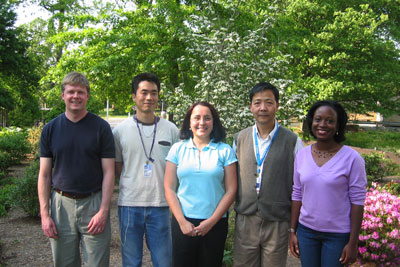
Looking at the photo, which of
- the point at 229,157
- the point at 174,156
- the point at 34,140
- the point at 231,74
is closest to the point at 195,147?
the point at 174,156

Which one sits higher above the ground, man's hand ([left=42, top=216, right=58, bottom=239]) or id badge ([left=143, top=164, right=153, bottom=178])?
id badge ([left=143, top=164, right=153, bottom=178])

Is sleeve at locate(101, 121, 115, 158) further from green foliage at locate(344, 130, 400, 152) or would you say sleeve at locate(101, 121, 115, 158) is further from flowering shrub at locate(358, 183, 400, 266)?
green foliage at locate(344, 130, 400, 152)

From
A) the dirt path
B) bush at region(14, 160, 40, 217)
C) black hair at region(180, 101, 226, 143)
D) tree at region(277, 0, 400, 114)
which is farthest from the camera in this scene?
tree at region(277, 0, 400, 114)

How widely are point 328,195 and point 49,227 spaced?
2.25 m

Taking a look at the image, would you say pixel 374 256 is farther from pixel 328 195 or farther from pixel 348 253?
pixel 328 195

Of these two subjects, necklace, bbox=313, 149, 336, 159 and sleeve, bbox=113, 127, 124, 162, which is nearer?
necklace, bbox=313, 149, 336, 159

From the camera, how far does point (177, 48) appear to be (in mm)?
10148

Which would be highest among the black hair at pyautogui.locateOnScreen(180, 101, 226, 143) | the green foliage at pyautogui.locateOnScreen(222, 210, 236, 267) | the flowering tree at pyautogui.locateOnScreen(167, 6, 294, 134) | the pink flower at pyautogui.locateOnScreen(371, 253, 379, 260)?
the flowering tree at pyautogui.locateOnScreen(167, 6, 294, 134)

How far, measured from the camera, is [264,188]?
9.15 ft

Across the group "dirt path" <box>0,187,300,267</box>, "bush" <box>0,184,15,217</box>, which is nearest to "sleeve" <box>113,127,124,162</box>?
"dirt path" <box>0,187,300,267</box>

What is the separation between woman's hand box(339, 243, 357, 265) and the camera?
8.07 feet

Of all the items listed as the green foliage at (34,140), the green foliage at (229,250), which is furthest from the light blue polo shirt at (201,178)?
the green foliage at (34,140)

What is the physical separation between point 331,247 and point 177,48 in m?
8.49

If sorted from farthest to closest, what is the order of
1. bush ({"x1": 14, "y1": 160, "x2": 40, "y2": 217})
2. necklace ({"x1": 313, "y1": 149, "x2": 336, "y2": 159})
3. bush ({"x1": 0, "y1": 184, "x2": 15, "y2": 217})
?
bush ({"x1": 14, "y1": 160, "x2": 40, "y2": 217})
bush ({"x1": 0, "y1": 184, "x2": 15, "y2": 217})
necklace ({"x1": 313, "y1": 149, "x2": 336, "y2": 159})
